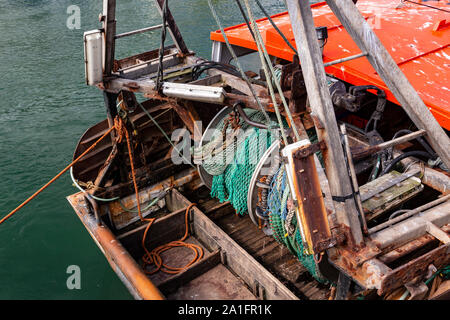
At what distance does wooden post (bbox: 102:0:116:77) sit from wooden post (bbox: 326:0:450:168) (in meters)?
3.21

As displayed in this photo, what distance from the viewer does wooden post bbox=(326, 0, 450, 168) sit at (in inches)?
156

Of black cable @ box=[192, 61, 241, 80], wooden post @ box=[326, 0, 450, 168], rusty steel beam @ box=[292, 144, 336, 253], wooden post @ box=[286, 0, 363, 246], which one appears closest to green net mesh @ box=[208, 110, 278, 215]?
black cable @ box=[192, 61, 241, 80]

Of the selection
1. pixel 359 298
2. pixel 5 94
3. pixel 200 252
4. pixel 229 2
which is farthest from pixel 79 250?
pixel 229 2

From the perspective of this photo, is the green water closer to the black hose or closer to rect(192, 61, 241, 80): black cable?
rect(192, 61, 241, 80): black cable

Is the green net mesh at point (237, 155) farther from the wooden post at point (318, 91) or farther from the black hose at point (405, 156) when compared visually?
the wooden post at point (318, 91)

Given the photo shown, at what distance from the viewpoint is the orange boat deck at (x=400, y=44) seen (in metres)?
5.88

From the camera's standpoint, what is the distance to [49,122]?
13.3m

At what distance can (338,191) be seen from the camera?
3793 millimetres

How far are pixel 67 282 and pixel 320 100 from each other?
6167mm

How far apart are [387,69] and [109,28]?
3861 mm

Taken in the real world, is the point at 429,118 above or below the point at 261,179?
above

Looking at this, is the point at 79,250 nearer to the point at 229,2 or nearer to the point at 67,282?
the point at 67,282

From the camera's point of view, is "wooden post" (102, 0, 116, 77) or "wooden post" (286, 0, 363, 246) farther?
"wooden post" (102, 0, 116, 77)

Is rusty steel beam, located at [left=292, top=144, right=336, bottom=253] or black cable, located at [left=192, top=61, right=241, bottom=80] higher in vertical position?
black cable, located at [left=192, top=61, right=241, bottom=80]
